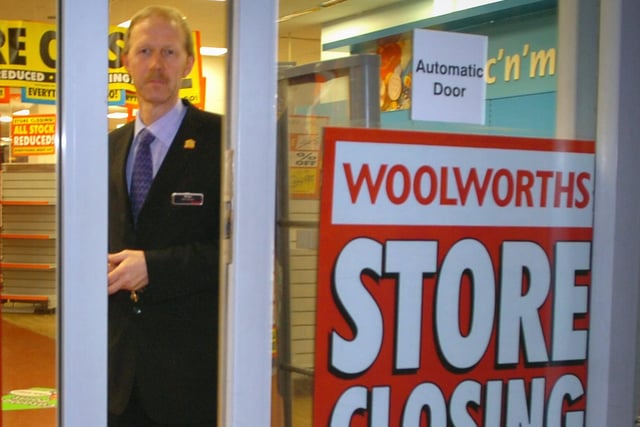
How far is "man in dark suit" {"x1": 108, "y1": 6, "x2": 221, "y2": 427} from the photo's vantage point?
5.79ft

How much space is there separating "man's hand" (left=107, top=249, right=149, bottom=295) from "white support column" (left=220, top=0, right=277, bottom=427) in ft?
0.64

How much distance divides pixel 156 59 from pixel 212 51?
0.14m

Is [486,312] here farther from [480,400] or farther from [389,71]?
[389,71]

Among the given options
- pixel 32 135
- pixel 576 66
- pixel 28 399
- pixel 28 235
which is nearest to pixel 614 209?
pixel 576 66

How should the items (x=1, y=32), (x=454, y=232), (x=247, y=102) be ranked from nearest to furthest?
1. (x=247, y=102)
2. (x=454, y=232)
3. (x=1, y=32)

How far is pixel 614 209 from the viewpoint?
223cm

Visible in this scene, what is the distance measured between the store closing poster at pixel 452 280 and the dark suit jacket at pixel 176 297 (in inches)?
10.4

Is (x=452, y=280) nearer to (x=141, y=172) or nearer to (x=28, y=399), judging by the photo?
(x=141, y=172)

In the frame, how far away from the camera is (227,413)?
5.77 ft

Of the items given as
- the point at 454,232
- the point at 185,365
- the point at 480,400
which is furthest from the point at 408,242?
the point at 185,365

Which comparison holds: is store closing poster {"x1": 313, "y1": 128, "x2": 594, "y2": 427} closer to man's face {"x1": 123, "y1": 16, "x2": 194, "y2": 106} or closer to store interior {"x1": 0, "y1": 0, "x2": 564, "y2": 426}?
store interior {"x1": 0, "y1": 0, "x2": 564, "y2": 426}

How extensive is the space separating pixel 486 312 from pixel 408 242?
0.32m

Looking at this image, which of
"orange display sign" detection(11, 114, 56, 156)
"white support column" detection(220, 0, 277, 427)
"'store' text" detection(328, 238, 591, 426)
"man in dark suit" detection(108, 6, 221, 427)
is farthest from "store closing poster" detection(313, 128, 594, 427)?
"orange display sign" detection(11, 114, 56, 156)

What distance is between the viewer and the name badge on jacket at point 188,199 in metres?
1.81
